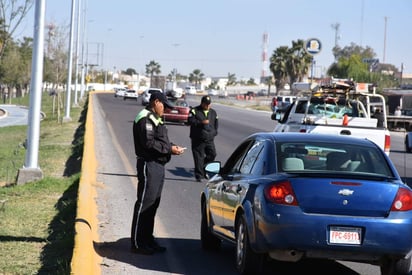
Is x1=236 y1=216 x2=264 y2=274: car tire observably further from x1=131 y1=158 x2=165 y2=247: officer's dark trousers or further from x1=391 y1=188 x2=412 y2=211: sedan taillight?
→ x1=131 y1=158 x2=165 y2=247: officer's dark trousers

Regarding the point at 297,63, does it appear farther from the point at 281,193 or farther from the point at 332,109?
the point at 281,193

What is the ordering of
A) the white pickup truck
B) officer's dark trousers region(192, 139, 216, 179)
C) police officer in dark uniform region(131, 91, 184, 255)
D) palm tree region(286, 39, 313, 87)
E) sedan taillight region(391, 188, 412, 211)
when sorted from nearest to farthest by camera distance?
sedan taillight region(391, 188, 412, 211) < police officer in dark uniform region(131, 91, 184, 255) < officer's dark trousers region(192, 139, 216, 179) < the white pickup truck < palm tree region(286, 39, 313, 87)

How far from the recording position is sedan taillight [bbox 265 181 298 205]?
24.6 ft

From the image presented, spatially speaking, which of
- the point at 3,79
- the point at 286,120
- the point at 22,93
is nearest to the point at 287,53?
the point at 22,93

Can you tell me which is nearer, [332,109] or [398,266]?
[398,266]

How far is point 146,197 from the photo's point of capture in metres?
9.32

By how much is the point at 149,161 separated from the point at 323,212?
8.42 ft

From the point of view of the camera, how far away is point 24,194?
14.9 m

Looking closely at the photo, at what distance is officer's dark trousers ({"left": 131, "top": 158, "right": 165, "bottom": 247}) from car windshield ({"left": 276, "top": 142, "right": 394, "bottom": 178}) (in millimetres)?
1662

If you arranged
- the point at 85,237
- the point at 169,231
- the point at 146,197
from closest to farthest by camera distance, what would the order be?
Answer: the point at 85,237, the point at 146,197, the point at 169,231

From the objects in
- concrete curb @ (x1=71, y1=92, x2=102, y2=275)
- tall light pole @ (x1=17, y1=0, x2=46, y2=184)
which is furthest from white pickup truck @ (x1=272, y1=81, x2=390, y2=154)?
concrete curb @ (x1=71, y1=92, x2=102, y2=275)

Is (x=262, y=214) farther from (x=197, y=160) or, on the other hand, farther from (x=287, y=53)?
(x=287, y=53)

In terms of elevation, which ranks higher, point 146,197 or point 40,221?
point 146,197

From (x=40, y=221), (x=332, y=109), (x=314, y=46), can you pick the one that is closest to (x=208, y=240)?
(x=40, y=221)
